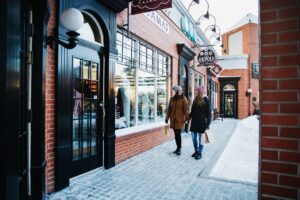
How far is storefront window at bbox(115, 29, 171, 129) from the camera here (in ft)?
19.0

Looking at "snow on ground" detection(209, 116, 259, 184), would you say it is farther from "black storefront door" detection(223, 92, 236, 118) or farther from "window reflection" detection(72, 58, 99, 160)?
"black storefront door" detection(223, 92, 236, 118)

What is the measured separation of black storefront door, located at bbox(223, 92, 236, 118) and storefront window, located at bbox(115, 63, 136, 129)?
53.0 ft

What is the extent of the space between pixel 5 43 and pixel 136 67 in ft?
15.7

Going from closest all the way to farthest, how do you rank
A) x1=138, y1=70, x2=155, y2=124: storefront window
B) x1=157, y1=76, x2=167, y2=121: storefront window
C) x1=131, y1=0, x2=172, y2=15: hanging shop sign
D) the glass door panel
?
x1=131, y1=0, x2=172, y2=15: hanging shop sign
x1=138, y1=70, x2=155, y2=124: storefront window
x1=157, y1=76, x2=167, y2=121: storefront window
the glass door panel

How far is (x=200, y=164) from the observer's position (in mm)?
5406

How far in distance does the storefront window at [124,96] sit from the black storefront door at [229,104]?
16157 millimetres

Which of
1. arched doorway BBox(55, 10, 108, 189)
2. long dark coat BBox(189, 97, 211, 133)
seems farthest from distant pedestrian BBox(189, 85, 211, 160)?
arched doorway BBox(55, 10, 108, 189)

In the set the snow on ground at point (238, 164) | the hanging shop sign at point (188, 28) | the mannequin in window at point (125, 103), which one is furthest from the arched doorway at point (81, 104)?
the hanging shop sign at point (188, 28)

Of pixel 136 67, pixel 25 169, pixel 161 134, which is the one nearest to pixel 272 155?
pixel 25 169

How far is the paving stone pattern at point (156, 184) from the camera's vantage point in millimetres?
3664

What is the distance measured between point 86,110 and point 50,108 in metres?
0.89

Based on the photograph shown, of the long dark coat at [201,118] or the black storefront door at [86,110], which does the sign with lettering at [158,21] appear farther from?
the long dark coat at [201,118]

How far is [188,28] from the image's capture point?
1048 cm

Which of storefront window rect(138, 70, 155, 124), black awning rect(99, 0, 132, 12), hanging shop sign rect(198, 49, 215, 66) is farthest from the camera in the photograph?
hanging shop sign rect(198, 49, 215, 66)
